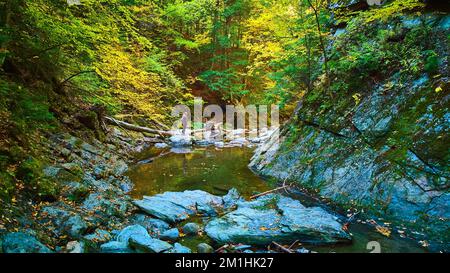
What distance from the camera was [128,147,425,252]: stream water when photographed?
180 inches

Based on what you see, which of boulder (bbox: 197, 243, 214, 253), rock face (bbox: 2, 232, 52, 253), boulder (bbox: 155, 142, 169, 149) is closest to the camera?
rock face (bbox: 2, 232, 52, 253)

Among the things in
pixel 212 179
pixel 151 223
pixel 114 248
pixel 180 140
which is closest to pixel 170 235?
pixel 151 223

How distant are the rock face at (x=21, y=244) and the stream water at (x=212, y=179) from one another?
1989mm

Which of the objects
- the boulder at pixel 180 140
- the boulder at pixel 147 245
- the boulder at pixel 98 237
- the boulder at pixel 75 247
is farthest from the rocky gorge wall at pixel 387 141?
the boulder at pixel 180 140

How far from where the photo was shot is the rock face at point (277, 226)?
477 centimetres

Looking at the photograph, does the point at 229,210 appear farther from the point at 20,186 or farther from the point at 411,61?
the point at 411,61

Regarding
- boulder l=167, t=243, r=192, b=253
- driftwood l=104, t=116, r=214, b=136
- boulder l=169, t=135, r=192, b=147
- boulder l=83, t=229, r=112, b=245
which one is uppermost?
driftwood l=104, t=116, r=214, b=136

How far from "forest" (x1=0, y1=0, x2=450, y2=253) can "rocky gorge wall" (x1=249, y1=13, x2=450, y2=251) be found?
0.03 meters

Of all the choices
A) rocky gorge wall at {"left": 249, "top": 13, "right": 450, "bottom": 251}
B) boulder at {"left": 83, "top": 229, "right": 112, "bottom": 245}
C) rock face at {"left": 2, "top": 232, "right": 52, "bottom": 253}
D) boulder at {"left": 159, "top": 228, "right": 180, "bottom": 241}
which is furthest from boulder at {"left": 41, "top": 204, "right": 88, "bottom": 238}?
rocky gorge wall at {"left": 249, "top": 13, "right": 450, "bottom": 251}

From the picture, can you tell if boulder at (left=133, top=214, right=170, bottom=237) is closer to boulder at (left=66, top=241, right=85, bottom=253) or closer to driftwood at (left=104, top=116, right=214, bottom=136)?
boulder at (left=66, top=241, right=85, bottom=253)

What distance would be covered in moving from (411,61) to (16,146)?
27.0 ft

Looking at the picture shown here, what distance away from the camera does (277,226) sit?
5113 millimetres

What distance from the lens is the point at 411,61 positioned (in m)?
6.91
